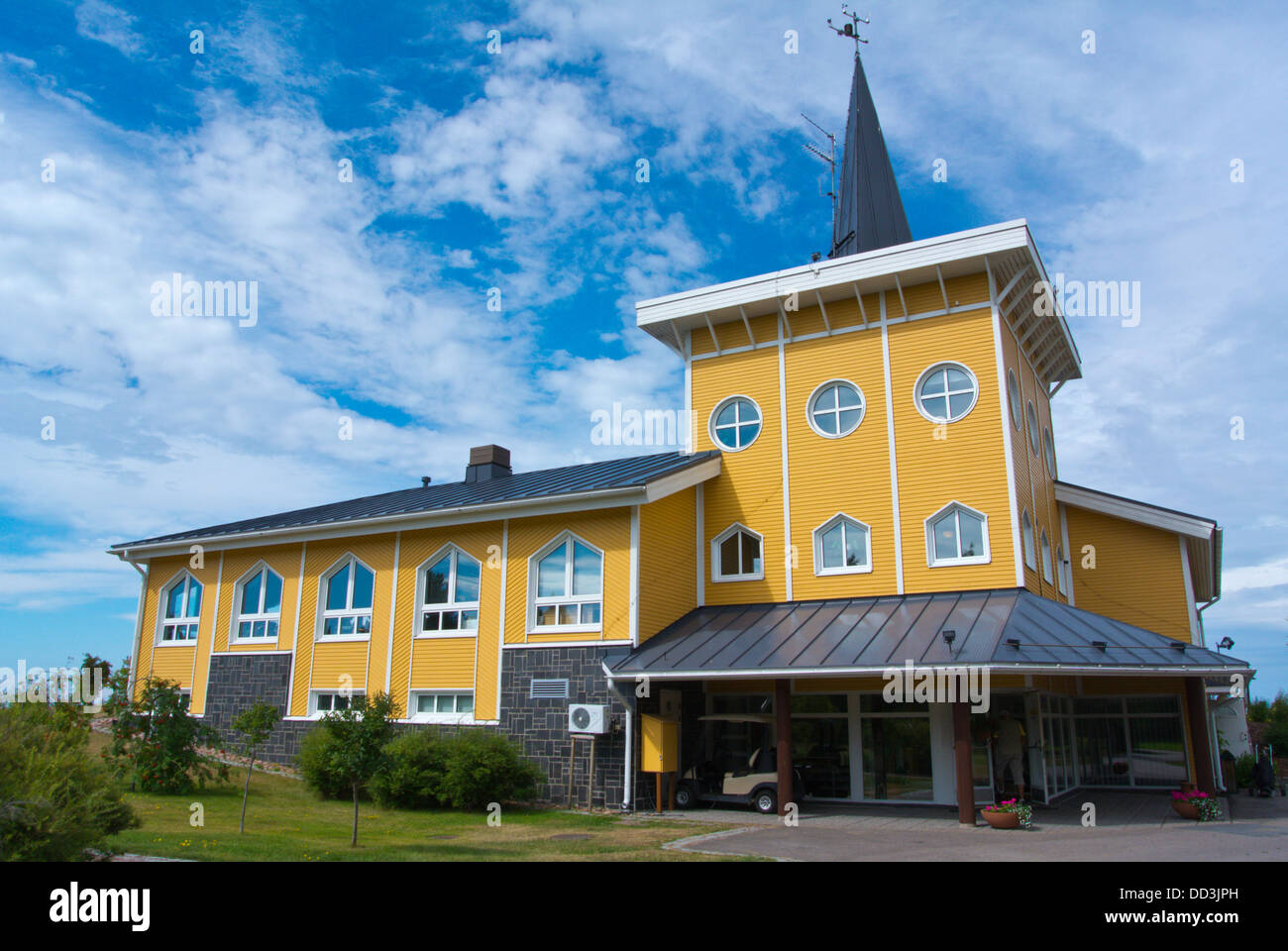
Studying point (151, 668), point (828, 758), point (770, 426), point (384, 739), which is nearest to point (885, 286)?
point (770, 426)

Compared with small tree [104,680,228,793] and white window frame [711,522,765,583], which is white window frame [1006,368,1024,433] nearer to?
white window frame [711,522,765,583]

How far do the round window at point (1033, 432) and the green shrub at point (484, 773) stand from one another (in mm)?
13299

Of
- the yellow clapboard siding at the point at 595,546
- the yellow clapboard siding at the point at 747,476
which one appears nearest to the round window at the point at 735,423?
the yellow clapboard siding at the point at 747,476

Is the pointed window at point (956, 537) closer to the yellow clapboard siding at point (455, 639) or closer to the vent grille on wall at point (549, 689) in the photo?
the vent grille on wall at point (549, 689)

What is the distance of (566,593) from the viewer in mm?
18203

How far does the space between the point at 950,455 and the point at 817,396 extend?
3275 millimetres

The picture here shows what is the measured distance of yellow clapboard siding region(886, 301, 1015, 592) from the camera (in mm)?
17656

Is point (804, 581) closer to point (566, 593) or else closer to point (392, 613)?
point (566, 593)

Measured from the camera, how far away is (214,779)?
54.4 feet

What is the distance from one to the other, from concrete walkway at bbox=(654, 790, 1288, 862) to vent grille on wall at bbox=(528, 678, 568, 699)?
10.6 ft

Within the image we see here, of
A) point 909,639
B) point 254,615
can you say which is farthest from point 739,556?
point 254,615

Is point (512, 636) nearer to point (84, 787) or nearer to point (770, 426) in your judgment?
point (770, 426)
